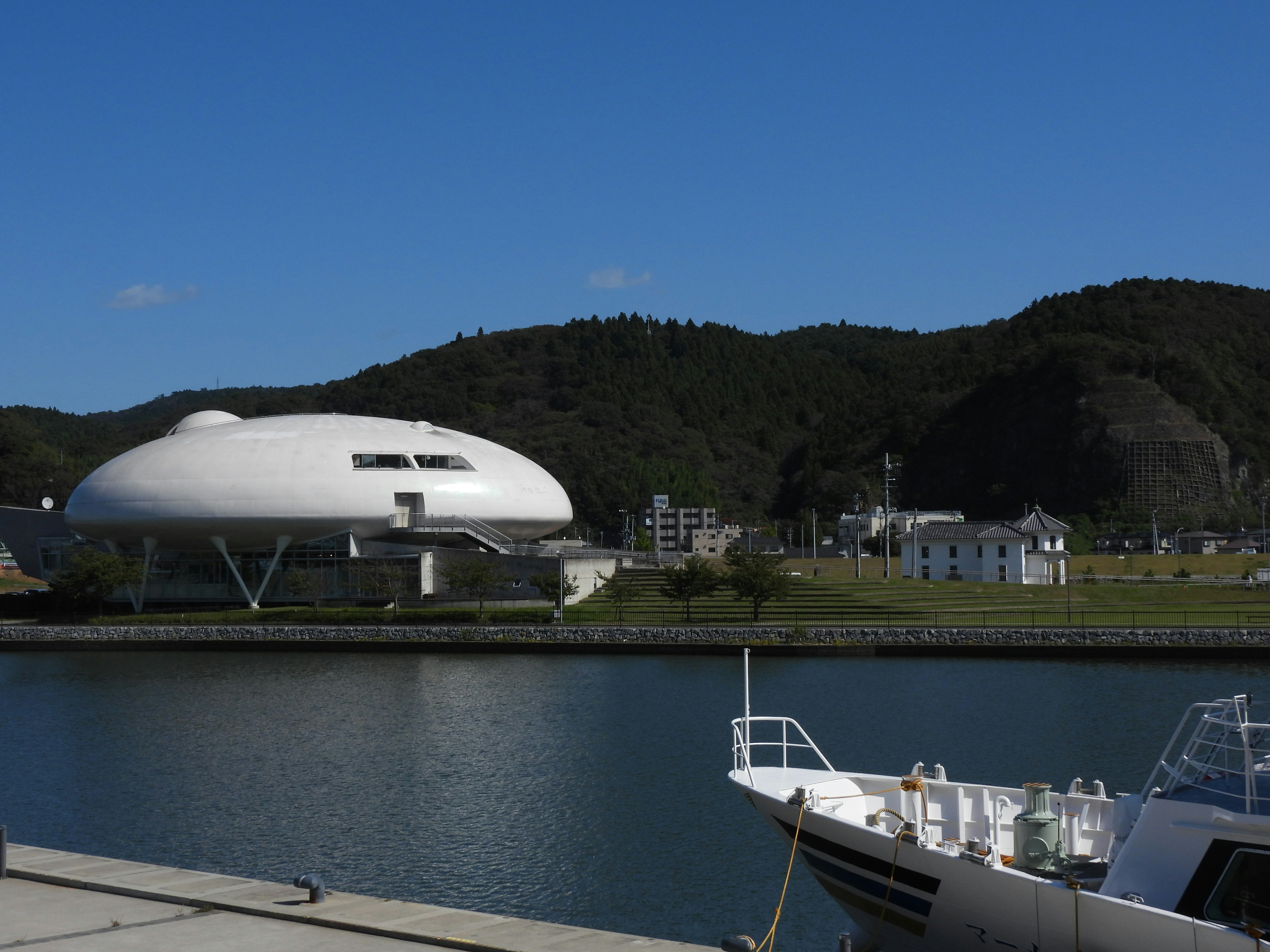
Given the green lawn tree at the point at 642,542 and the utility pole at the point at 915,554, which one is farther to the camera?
the green lawn tree at the point at 642,542

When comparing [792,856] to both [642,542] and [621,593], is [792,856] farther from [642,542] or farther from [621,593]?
[642,542]

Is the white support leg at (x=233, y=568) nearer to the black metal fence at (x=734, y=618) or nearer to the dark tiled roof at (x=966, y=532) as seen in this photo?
the black metal fence at (x=734, y=618)

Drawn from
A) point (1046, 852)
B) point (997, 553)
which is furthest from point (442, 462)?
point (1046, 852)

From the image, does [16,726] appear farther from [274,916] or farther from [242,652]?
[274,916]

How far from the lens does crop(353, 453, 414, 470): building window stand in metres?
75.1

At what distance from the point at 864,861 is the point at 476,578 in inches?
2005

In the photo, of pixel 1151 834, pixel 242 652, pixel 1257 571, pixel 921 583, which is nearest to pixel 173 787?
pixel 1151 834

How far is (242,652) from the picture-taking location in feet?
198

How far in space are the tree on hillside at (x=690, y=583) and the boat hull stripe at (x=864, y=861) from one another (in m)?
45.2

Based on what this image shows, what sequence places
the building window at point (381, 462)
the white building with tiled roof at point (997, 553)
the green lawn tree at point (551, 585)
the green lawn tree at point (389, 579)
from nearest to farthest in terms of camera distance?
the green lawn tree at point (551, 585), the green lawn tree at point (389, 579), the building window at point (381, 462), the white building with tiled roof at point (997, 553)

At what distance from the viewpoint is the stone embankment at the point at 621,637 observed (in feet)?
162

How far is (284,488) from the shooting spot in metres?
72.5

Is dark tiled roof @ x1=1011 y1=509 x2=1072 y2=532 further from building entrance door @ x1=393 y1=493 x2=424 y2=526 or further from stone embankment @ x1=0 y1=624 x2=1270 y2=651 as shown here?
building entrance door @ x1=393 y1=493 x2=424 y2=526

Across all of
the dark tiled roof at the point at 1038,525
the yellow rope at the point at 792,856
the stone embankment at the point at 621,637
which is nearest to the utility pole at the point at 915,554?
the dark tiled roof at the point at 1038,525
